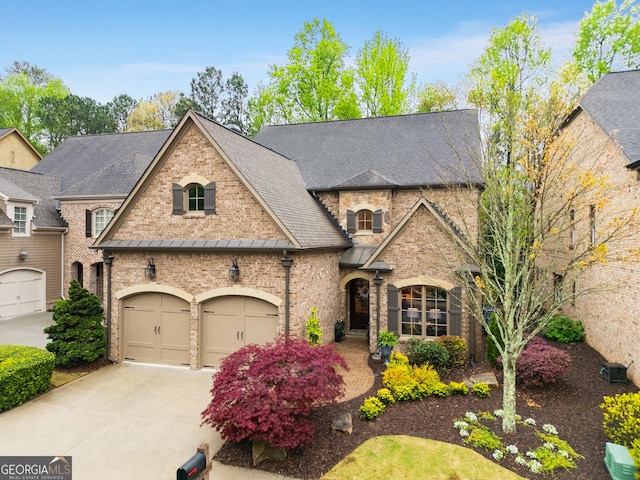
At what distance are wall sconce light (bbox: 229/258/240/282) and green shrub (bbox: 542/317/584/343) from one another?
1215 centimetres

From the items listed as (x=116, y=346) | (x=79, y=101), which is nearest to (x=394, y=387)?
(x=116, y=346)

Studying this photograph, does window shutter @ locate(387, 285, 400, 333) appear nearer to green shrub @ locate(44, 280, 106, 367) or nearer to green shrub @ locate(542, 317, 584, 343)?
green shrub @ locate(542, 317, 584, 343)

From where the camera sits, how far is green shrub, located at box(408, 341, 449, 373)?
10905 mm

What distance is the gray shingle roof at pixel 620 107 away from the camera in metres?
10.4

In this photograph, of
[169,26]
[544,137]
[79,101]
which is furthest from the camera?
[79,101]

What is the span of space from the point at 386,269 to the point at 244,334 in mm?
5124

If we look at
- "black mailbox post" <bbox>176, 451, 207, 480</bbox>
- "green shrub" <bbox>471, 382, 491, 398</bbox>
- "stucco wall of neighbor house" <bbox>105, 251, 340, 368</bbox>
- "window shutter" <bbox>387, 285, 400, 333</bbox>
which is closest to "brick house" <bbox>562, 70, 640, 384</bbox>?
"green shrub" <bbox>471, 382, 491, 398</bbox>

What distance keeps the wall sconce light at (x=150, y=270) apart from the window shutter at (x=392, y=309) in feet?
25.8

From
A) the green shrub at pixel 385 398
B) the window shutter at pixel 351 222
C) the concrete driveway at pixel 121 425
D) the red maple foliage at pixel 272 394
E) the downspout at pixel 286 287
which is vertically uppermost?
the window shutter at pixel 351 222

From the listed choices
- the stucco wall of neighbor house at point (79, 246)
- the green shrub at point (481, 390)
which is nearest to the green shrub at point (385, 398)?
the green shrub at point (481, 390)

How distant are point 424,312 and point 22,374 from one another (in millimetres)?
11436

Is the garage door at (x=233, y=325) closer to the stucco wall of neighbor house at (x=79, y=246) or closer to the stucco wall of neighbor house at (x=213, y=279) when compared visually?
the stucco wall of neighbor house at (x=213, y=279)

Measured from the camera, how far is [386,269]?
12609 millimetres

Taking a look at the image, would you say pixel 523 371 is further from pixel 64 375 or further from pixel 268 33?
pixel 268 33
